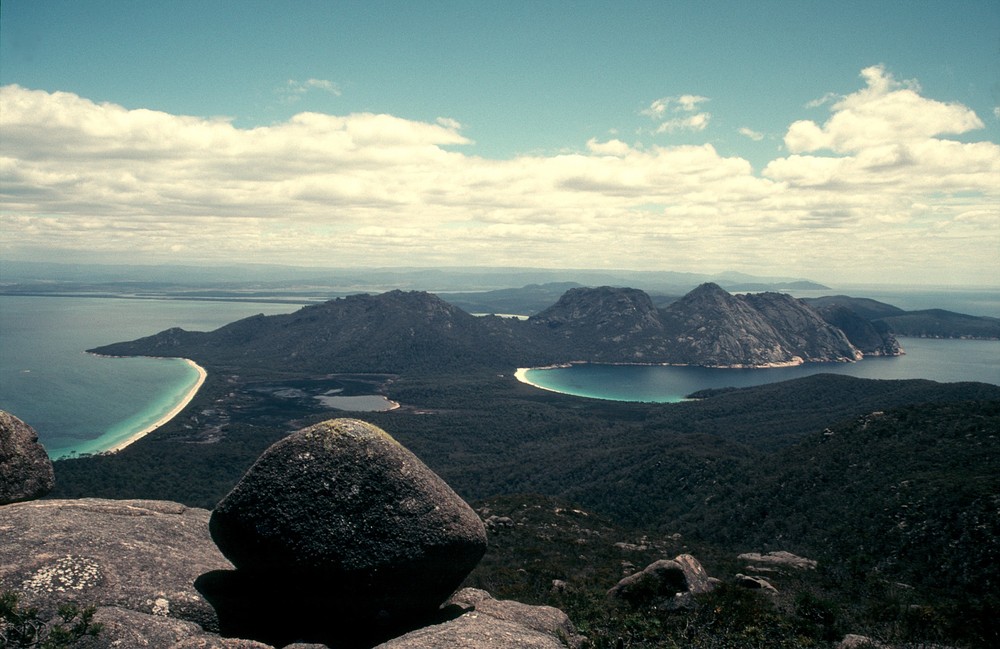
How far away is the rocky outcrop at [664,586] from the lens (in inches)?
1236

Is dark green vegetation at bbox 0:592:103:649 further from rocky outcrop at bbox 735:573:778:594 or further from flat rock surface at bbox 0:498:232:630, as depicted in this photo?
rocky outcrop at bbox 735:573:778:594

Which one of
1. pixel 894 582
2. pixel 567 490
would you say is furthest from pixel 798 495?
pixel 567 490

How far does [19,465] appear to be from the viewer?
2641cm

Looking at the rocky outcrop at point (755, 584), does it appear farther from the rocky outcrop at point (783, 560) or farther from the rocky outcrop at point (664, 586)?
the rocky outcrop at point (783, 560)

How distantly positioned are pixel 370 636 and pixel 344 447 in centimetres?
713

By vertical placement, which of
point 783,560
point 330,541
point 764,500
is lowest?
point 764,500

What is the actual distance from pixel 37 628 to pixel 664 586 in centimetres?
2846

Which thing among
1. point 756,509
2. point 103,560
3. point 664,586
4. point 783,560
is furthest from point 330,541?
point 756,509

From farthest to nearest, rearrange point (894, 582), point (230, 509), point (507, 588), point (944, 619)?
point (894, 582) → point (507, 588) → point (944, 619) → point (230, 509)

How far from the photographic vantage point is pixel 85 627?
16.0 meters

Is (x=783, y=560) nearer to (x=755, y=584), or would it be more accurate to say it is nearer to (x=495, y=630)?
(x=755, y=584)

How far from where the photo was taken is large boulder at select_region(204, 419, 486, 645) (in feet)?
67.5

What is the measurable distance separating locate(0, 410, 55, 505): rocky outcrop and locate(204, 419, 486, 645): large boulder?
1228 cm

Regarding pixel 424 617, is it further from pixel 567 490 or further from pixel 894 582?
pixel 567 490
